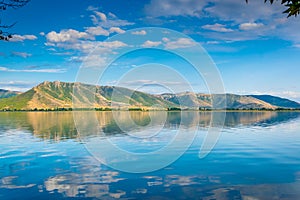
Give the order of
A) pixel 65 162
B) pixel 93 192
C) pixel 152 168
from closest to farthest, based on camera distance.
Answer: pixel 93 192
pixel 152 168
pixel 65 162

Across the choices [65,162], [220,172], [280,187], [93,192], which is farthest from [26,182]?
[280,187]

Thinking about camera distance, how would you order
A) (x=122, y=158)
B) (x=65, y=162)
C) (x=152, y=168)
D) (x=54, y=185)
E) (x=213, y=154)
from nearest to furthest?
(x=54, y=185)
(x=152, y=168)
(x=65, y=162)
(x=122, y=158)
(x=213, y=154)

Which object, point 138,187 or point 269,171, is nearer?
point 138,187

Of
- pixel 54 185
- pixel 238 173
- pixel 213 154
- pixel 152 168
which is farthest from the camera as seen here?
pixel 213 154

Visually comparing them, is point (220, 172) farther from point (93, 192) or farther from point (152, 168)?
point (93, 192)

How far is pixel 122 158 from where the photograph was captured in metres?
46.0

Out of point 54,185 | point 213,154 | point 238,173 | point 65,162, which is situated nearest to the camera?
point 54,185

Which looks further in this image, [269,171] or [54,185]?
[269,171]

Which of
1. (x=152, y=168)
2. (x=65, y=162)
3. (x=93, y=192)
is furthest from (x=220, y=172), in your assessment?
(x=65, y=162)

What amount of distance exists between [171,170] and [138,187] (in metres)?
8.79

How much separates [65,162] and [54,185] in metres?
12.7

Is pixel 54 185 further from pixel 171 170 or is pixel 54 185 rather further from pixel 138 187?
pixel 171 170

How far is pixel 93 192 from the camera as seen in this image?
2759 centimetres

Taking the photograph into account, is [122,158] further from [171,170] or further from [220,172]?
[220,172]
